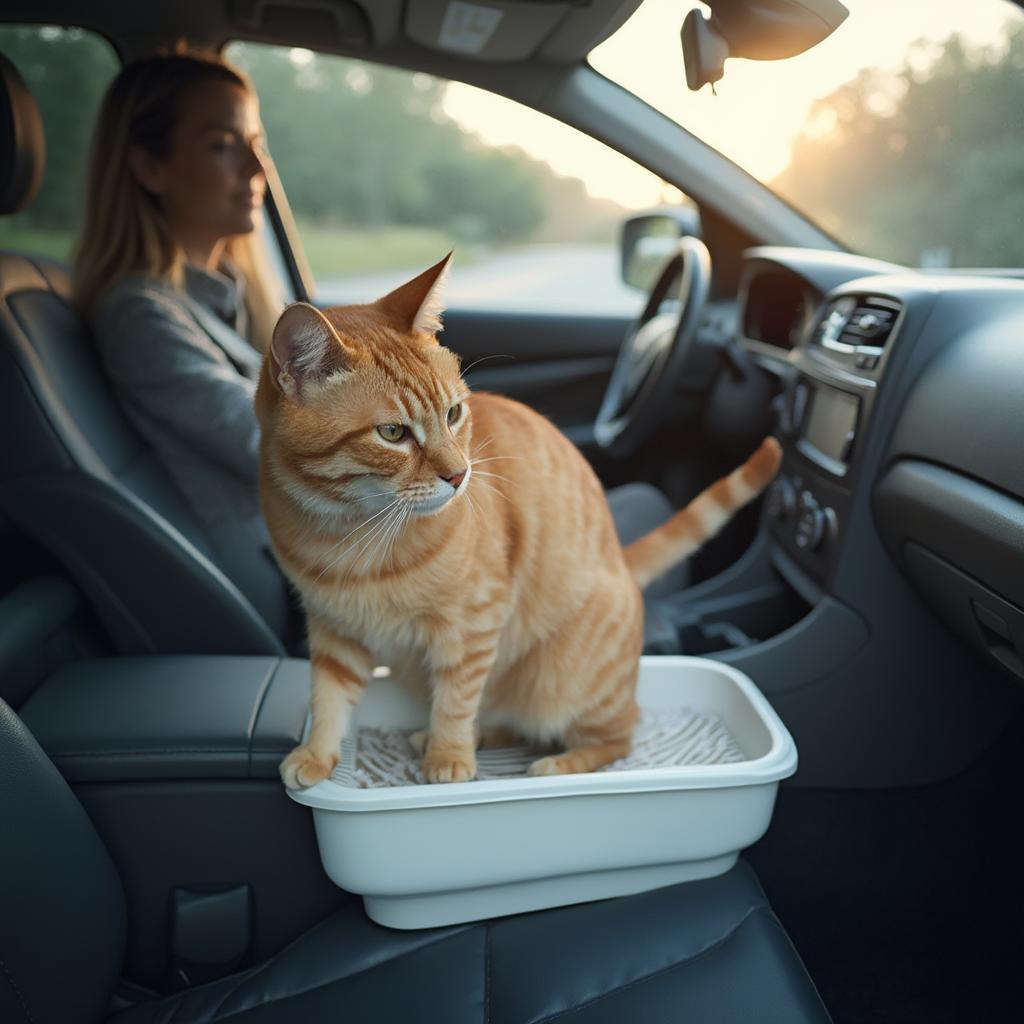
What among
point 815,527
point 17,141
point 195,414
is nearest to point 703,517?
point 815,527

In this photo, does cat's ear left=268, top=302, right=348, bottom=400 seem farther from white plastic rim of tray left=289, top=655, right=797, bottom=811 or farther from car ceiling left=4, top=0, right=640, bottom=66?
car ceiling left=4, top=0, right=640, bottom=66

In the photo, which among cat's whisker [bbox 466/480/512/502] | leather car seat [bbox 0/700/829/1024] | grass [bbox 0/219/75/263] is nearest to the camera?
leather car seat [bbox 0/700/829/1024]

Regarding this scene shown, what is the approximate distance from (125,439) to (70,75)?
3.83ft

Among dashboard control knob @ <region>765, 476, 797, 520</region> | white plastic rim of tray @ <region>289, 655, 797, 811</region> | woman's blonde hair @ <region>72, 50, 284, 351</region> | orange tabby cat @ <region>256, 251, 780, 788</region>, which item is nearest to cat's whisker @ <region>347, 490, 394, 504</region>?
orange tabby cat @ <region>256, 251, 780, 788</region>

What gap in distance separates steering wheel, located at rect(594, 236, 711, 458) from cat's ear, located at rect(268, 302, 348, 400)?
44.4 inches

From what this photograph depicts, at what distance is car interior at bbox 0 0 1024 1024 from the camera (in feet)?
3.40

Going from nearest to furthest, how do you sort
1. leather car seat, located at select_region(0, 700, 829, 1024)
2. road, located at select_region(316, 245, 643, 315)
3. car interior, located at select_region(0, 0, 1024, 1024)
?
leather car seat, located at select_region(0, 700, 829, 1024) → car interior, located at select_region(0, 0, 1024, 1024) → road, located at select_region(316, 245, 643, 315)

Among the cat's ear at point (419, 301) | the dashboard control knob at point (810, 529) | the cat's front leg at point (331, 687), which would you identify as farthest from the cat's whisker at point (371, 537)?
the dashboard control knob at point (810, 529)

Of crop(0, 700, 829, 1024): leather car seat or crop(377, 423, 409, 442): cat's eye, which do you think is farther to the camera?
crop(377, 423, 409, 442): cat's eye

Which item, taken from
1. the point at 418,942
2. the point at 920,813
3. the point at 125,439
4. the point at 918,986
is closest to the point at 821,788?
the point at 920,813

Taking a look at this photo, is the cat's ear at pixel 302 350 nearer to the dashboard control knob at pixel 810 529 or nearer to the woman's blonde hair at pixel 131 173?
the woman's blonde hair at pixel 131 173

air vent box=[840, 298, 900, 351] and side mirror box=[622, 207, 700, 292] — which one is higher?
air vent box=[840, 298, 900, 351]

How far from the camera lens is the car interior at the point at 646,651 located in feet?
3.40

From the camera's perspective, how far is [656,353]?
217 cm
